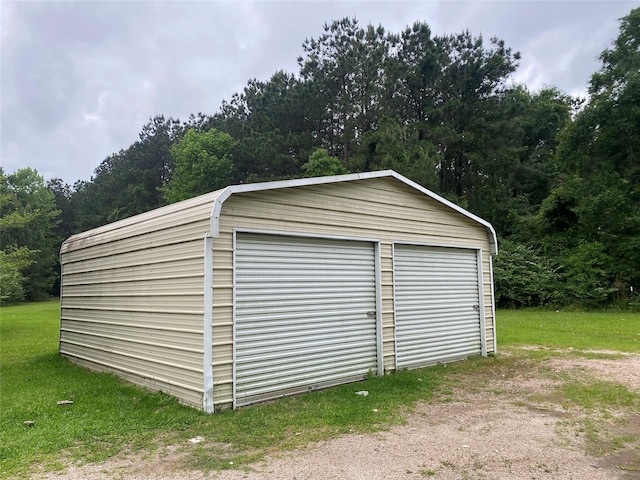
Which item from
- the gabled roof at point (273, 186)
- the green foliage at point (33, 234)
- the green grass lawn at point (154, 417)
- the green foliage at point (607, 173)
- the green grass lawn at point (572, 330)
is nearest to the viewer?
the green grass lawn at point (154, 417)

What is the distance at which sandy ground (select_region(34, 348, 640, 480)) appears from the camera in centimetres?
324

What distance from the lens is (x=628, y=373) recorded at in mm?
6520

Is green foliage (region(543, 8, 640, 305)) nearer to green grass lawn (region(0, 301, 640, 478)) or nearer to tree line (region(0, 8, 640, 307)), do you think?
tree line (region(0, 8, 640, 307))

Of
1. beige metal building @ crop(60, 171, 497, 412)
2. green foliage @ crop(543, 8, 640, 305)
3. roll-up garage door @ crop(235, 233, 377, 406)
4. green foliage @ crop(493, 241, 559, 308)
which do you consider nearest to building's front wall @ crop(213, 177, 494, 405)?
beige metal building @ crop(60, 171, 497, 412)

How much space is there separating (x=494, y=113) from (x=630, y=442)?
22984mm

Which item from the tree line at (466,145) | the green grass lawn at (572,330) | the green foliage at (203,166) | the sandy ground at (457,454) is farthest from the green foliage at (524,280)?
the green foliage at (203,166)

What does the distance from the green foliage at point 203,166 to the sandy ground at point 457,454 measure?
24.9m

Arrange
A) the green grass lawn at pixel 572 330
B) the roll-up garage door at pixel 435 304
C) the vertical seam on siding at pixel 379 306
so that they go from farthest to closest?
the green grass lawn at pixel 572 330
the roll-up garage door at pixel 435 304
the vertical seam on siding at pixel 379 306

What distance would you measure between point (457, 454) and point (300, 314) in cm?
257

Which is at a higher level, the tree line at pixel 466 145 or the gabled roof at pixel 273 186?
the tree line at pixel 466 145

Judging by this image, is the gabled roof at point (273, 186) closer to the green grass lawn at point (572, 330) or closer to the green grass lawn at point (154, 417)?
the green grass lawn at point (154, 417)

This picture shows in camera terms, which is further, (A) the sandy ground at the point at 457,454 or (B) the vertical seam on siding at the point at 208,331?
(B) the vertical seam on siding at the point at 208,331

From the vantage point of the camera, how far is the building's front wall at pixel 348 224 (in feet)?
15.9

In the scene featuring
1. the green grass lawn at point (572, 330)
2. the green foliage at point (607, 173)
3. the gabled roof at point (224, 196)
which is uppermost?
the green foliage at point (607, 173)
